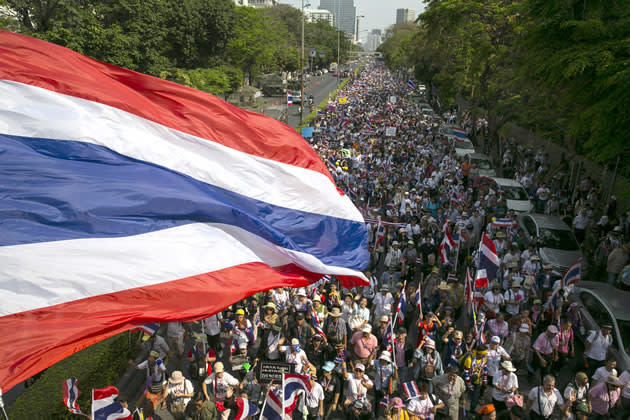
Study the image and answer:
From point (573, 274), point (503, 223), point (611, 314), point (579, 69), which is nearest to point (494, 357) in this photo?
point (611, 314)

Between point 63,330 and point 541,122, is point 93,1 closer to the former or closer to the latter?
point 541,122

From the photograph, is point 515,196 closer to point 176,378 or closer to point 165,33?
point 176,378

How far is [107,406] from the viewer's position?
6445mm

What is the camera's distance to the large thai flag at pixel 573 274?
1038 cm

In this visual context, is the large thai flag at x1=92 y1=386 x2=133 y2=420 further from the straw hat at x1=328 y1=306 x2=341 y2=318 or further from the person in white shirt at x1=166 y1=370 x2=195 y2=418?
the straw hat at x1=328 y1=306 x2=341 y2=318

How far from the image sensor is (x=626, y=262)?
1228 centimetres

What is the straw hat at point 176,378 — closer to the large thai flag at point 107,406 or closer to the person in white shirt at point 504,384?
the large thai flag at point 107,406

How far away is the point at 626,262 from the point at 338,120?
98.7 ft

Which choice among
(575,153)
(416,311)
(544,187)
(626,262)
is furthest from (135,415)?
(575,153)

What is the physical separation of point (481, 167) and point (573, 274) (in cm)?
1466

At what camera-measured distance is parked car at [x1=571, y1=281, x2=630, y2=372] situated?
8.83 m

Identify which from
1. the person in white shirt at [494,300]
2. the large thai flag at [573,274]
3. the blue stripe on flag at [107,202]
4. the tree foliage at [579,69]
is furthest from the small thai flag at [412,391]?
the tree foliage at [579,69]

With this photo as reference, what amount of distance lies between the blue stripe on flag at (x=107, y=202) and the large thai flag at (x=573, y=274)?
6748 mm

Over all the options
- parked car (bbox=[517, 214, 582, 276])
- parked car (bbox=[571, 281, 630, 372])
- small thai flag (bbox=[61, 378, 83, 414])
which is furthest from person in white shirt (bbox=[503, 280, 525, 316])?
small thai flag (bbox=[61, 378, 83, 414])
